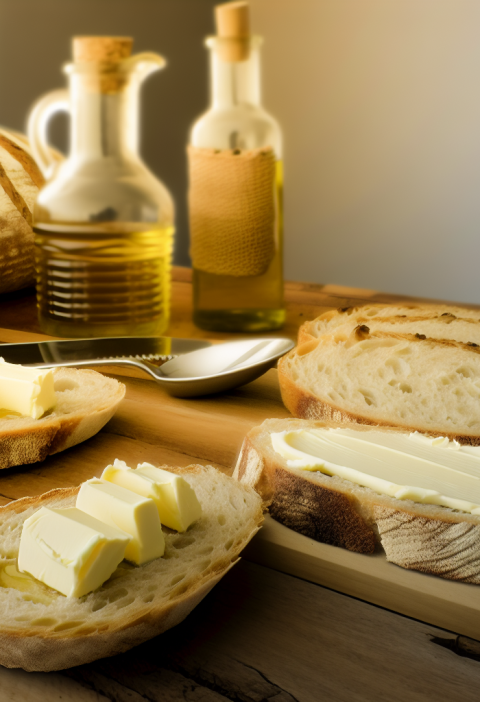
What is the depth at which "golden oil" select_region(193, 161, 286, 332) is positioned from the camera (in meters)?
1.64

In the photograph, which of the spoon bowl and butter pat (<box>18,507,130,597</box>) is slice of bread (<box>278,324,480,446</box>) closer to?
the spoon bowl

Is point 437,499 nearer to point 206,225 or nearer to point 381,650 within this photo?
point 381,650

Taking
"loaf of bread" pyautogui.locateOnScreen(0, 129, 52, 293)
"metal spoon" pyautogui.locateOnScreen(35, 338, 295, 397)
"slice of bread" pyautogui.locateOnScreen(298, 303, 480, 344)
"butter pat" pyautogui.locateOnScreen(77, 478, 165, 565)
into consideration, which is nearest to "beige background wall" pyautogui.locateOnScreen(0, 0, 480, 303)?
"loaf of bread" pyautogui.locateOnScreen(0, 129, 52, 293)

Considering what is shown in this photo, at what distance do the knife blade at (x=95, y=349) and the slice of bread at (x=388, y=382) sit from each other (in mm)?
226

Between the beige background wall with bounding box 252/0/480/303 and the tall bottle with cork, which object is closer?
the tall bottle with cork

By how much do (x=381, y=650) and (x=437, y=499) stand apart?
18cm

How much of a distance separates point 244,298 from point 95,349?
0.45 metres

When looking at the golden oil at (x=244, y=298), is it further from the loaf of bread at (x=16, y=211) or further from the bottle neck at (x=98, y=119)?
the loaf of bread at (x=16, y=211)

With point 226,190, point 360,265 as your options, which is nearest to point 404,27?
point 360,265

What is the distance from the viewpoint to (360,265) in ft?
14.8

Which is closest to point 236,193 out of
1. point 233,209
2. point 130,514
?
point 233,209

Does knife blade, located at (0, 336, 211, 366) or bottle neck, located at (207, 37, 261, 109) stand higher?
bottle neck, located at (207, 37, 261, 109)

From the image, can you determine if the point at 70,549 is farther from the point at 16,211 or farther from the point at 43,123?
the point at 16,211

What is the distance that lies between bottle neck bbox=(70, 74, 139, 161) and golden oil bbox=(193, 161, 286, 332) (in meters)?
0.35
